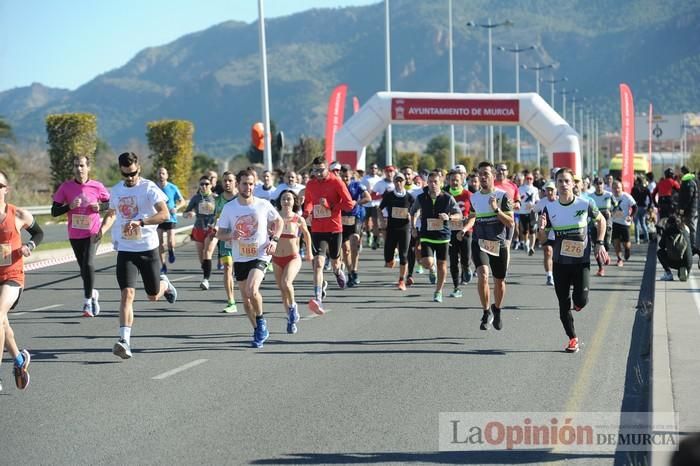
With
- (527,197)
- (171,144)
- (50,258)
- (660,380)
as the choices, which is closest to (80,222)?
(660,380)

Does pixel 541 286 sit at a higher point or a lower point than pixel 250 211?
lower

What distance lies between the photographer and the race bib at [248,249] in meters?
10.9

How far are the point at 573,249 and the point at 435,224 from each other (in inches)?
197

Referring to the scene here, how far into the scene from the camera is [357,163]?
110 feet

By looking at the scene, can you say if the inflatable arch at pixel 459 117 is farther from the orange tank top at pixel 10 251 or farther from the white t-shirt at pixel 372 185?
the orange tank top at pixel 10 251

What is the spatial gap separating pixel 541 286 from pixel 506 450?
11189mm

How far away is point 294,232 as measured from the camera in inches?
494

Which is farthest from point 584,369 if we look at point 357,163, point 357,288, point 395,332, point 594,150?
point 594,150

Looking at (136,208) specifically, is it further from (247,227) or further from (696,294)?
(696,294)

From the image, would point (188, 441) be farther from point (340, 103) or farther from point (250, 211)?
point (340, 103)

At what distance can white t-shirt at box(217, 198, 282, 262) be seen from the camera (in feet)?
35.9

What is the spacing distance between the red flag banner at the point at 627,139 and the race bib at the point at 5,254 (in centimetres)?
3024

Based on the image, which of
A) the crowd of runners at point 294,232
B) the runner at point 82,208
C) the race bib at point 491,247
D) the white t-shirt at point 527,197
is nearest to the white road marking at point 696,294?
the crowd of runners at point 294,232

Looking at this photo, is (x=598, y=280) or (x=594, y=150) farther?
(x=594, y=150)
